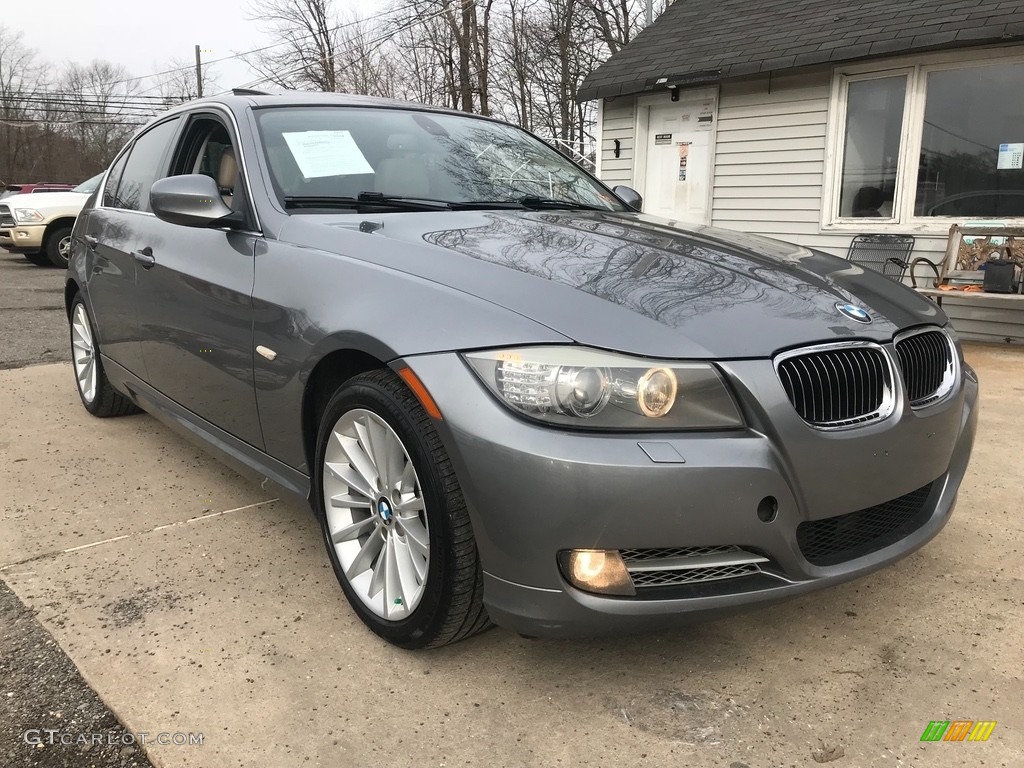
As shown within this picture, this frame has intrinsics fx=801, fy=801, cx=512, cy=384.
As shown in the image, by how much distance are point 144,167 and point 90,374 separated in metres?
1.31

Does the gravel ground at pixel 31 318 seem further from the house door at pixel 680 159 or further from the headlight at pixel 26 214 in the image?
the house door at pixel 680 159

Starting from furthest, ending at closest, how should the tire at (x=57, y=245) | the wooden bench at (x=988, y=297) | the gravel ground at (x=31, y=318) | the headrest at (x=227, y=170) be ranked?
1. the tire at (x=57, y=245)
2. the wooden bench at (x=988, y=297)
3. the gravel ground at (x=31, y=318)
4. the headrest at (x=227, y=170)

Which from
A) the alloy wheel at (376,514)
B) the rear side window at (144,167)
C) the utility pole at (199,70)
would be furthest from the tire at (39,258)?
the utility pole at (199,70)

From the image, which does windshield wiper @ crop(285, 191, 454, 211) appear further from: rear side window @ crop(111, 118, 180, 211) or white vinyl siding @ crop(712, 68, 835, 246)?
white vinyl siding @ crop(712, 68, 835, 246)

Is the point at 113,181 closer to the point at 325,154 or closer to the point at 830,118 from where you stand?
the point at 325,154

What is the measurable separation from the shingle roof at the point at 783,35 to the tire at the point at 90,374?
21.9 ft

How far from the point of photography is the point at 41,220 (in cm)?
1310

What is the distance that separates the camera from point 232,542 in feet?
9.73

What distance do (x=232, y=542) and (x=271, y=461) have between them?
1.54 feet

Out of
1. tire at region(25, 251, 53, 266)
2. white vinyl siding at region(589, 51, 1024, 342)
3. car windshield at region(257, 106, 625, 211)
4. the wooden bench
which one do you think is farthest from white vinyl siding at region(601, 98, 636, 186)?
tire at region(25, 251, 53, 266)

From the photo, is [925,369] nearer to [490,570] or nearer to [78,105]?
[490,570]

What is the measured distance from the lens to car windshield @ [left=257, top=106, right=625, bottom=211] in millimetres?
2859

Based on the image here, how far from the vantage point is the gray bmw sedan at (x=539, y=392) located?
179 cm
